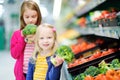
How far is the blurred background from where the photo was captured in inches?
148

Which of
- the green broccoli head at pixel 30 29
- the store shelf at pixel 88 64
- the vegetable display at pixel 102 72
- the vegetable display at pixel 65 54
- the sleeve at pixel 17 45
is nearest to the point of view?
the vegetable display at pixel 65 54

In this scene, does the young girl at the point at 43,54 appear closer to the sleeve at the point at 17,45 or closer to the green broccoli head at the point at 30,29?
the green broccoli head at the point at 30,29

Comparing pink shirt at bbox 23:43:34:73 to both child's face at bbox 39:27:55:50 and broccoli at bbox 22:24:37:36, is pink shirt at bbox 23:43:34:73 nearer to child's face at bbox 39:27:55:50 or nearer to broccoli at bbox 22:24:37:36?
broccoli at bbox 22:24:37:36

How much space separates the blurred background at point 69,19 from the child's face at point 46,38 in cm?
63

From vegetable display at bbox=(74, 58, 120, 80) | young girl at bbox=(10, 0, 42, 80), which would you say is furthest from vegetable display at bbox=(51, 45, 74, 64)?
young girl at bbox=(10, 0, 42, 80)

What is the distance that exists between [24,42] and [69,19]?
555cm

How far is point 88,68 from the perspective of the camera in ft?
10.8

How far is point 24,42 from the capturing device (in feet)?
10.8

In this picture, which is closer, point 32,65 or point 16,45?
point 32,65

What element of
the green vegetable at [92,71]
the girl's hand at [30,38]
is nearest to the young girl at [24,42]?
the girl's hand at [30,38]

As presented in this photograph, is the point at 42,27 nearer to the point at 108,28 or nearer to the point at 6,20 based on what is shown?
the point at 108,28

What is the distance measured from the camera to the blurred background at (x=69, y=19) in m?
3.76

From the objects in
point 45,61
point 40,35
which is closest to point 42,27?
point 40,35

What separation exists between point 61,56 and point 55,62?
0.38 ft
